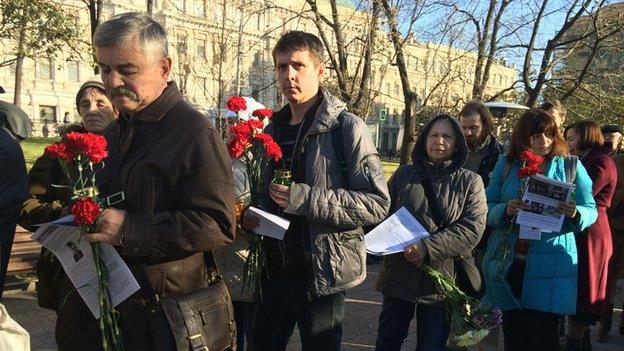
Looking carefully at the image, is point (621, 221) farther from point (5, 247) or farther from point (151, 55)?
point (5, 247)

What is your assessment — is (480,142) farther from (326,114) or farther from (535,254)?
(326,114)

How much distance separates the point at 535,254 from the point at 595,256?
3.72ft

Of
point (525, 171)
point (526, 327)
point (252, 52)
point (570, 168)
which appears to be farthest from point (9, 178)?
point (252, 52)

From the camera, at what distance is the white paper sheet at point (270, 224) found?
2.39m

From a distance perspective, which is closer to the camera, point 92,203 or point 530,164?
point 92,203

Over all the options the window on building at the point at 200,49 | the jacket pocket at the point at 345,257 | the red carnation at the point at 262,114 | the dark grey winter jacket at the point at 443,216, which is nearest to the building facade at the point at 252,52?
the window on building at the point at 200,49

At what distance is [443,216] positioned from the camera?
3275mm

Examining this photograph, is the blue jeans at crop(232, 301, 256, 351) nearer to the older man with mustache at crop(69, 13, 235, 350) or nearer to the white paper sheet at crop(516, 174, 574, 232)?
the older man with mustache at crop(69, 13, 235, 350)

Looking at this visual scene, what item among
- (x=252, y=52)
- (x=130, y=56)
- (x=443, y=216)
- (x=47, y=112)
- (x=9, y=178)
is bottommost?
(x=47, y=112)

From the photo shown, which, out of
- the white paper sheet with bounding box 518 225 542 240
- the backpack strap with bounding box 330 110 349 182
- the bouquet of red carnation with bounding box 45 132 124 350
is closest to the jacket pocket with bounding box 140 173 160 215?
the bouquet of red carnation with bounding box 45 132 124 350

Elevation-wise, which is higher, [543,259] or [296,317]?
[543,259]

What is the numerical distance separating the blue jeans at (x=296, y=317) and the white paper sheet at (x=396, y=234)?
515mm

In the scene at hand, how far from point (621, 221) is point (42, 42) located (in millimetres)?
9703

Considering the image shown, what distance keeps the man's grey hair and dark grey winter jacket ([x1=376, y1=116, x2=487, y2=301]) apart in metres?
2.02
